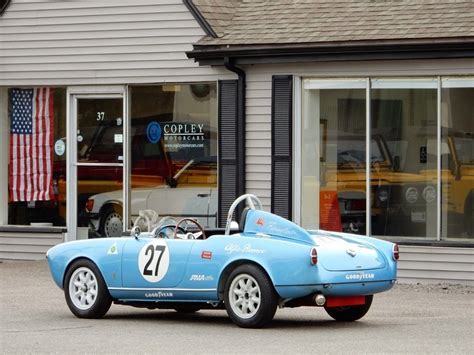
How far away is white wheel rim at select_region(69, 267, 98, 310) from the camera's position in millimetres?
12383

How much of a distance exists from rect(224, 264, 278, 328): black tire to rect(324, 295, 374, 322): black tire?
102 centimetres

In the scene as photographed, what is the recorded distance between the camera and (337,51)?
648 inches

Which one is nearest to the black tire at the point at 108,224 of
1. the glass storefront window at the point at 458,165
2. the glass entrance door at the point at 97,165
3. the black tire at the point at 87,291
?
the glass entrance door at the point at 97,165

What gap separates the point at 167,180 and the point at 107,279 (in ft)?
20.5

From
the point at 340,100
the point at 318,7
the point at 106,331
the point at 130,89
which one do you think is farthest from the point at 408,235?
the point at 106,331

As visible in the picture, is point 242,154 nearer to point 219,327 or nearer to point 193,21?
point 193,21

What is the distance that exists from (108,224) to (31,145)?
6.47ft

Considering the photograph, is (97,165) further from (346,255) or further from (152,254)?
(346,255)

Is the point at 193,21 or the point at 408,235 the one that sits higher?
the point at 193,21

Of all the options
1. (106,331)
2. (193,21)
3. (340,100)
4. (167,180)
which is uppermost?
(193,21)

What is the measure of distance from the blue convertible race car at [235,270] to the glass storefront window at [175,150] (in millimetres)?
5520

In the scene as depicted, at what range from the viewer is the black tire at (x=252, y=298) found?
11.0m

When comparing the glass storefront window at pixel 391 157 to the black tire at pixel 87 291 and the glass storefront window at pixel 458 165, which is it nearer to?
the glass storefront window at pixel 458 165

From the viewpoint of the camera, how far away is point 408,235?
1655cm
